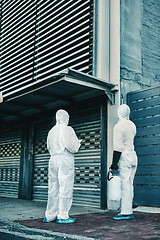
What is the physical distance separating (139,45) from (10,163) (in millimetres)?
6092

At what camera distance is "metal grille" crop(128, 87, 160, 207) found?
687 cm

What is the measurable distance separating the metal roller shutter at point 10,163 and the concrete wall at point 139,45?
483cm

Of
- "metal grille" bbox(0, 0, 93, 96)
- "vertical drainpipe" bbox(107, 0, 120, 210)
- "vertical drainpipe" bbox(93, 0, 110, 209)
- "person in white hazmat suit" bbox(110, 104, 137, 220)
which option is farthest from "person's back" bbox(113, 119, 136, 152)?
"metal grille" bbox(0, 0, 93, 96)

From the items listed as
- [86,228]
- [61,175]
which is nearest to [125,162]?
[61,175]

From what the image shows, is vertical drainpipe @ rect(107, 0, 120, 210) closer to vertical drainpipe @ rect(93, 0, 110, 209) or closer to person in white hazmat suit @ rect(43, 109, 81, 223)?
vertical drainpipe @ rect(93, 0, 110, 209)

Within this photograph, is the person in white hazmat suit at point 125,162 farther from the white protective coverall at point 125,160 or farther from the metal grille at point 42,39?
the metal grille at point 42,39

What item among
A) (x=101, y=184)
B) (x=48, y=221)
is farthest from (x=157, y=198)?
(x=48, y=221)

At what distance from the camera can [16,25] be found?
10.6 m

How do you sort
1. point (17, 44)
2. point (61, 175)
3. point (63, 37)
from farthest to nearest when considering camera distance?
point (17, 44)
point (63, 37)
point (61, 175)

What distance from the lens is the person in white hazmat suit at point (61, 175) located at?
5.16 meters

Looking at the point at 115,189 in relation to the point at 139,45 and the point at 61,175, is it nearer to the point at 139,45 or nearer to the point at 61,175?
the point at 61,175

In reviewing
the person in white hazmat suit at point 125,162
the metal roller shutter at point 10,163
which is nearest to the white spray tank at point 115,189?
the person in white hazmat suit at point 125,162

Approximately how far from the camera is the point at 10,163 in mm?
11062

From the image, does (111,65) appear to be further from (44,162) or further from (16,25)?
(16,25)
